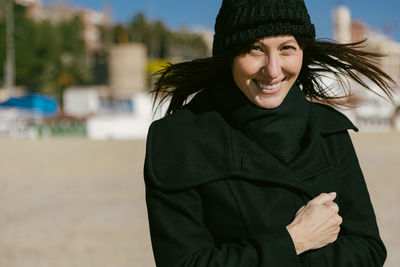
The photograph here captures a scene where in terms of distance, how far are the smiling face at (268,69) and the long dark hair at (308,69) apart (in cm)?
8

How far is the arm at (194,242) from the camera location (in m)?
1.58

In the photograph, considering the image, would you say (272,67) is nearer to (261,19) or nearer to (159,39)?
(261,19)

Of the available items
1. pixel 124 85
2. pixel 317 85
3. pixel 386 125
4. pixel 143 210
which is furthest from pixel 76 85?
pixel 317 85

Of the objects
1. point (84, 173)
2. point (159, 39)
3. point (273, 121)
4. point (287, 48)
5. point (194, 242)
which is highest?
point (159, 39)

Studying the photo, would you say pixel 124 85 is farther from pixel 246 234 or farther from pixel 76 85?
pixel 246 234

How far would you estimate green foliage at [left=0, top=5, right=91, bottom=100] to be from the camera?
2429 inches

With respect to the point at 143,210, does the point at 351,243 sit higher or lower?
higher

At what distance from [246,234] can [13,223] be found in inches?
300

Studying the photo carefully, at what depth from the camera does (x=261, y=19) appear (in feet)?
5.19

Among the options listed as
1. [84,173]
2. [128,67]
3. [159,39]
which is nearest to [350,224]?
[84,173]

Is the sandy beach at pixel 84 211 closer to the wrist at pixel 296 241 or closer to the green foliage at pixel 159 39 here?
the wrist at pixel 296 241

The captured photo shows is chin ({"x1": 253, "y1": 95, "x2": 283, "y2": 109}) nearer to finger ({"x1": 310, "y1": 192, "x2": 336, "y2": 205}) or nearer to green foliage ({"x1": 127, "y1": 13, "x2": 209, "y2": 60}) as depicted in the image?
finger ({"x1": 310, "y1": 192, "x2": 336, "y2": 205})

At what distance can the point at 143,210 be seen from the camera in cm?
937

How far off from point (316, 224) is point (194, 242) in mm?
347
